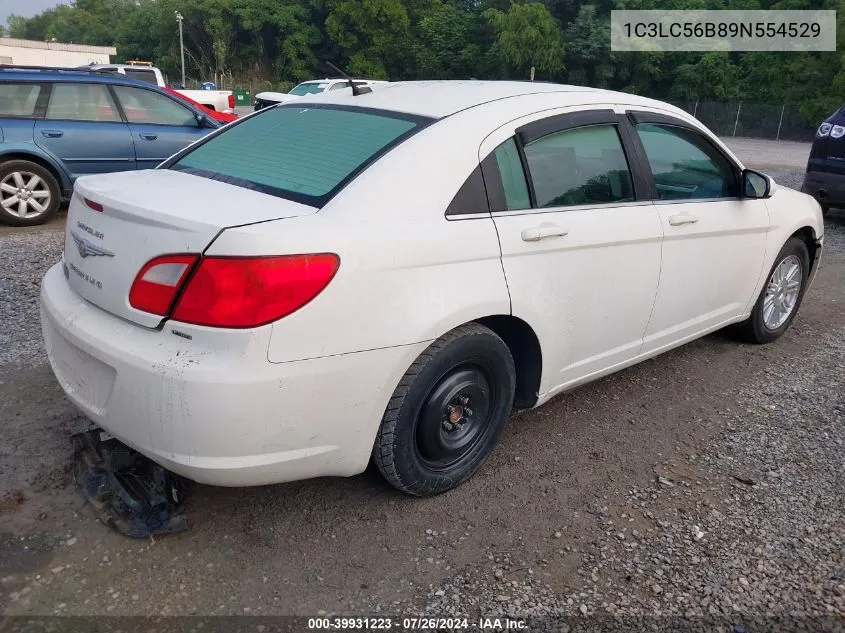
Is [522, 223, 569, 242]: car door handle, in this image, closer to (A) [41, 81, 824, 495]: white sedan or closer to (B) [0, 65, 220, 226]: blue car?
(A) [41, 81, 824, 495]: white sedan

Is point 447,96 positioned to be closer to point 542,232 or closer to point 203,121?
point 542,232

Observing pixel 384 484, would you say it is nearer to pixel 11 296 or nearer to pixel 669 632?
pixel 669 632

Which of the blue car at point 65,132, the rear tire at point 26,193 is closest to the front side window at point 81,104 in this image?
the blue car at point 65,132

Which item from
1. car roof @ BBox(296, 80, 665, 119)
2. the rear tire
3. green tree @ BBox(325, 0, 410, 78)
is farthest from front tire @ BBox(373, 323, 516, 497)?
green tree @ BBox(325, 0, 410, 78)

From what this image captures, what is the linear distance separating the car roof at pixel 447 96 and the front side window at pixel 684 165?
211 millimetres

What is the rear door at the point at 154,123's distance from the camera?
8023 mm

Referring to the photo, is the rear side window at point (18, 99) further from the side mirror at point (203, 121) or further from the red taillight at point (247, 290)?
the red taillight at point (247, 290)

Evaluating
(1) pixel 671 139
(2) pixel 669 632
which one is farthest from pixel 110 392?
(1) pixel 671 139

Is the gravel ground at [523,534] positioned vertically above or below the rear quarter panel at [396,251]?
below

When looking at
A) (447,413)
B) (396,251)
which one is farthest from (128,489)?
(396,251)

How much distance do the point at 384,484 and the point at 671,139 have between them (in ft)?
7.74

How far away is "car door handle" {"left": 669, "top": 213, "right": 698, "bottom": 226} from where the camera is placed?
140 inches

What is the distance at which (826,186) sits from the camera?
854 cm

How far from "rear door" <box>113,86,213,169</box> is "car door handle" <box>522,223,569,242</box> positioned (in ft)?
20.2
